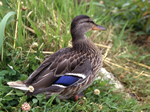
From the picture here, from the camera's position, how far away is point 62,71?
2.14m

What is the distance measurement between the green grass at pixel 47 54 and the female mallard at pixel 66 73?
0.11 meters

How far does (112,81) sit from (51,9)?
1683 mm

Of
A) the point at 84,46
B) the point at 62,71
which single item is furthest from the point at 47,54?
the point at 62,71

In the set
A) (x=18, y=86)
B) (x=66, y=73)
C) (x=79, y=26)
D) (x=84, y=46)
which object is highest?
(x=79, y=26)

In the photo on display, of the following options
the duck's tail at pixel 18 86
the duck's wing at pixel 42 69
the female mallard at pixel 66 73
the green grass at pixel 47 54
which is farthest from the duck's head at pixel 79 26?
the duck's tail at pixel 18 86

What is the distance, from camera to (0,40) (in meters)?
2.24

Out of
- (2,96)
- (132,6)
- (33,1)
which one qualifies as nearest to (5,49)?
(2,96)

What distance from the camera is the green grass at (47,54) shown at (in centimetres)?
216

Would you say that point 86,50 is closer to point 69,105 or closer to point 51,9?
point 69,105

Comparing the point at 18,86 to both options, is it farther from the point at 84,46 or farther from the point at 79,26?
the point at 79,26

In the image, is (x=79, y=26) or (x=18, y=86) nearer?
(x=18, y=86)

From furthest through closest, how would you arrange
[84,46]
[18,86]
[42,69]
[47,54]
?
1. [47,54]
2. [84,46]
3. [42,69]
4. [18,86]

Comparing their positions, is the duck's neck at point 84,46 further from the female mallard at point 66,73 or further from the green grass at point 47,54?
the green grass at point 47,54

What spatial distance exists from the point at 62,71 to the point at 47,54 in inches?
35.0
